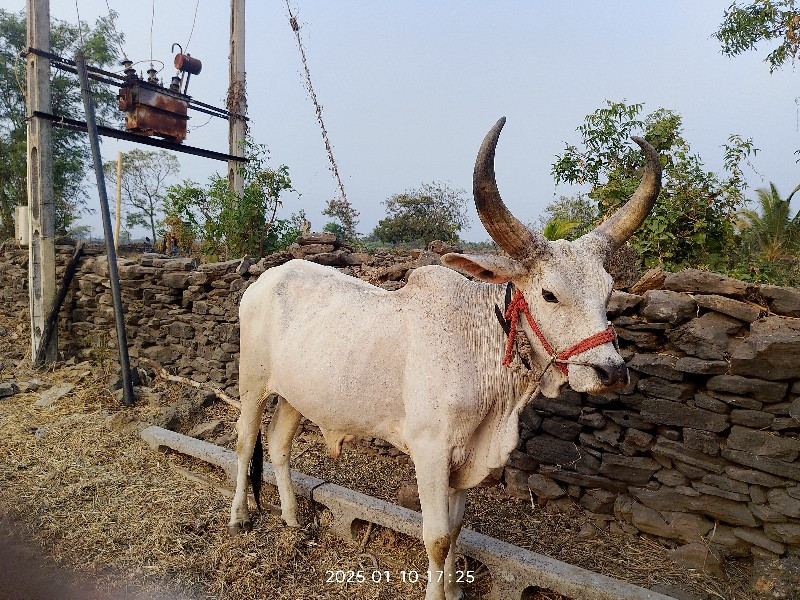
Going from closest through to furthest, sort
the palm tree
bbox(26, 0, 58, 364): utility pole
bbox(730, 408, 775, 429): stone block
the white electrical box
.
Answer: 1. bbox(730, 408, 775, 429): stone block
2. bbox(26, 0, 58, 364): utility pole
3. the white electrical box
4. the palm tree

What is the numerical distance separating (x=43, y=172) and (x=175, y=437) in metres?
5.66

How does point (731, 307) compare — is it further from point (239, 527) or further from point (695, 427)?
point (239, 527)

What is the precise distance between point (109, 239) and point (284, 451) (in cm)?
490

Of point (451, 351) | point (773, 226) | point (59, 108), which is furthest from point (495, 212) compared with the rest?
point (59, 108)

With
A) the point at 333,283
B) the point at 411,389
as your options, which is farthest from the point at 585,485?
the point at 333,283

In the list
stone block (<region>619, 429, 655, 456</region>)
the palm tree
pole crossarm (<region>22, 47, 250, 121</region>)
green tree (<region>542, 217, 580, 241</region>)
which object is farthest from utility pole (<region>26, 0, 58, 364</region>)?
the palm tree

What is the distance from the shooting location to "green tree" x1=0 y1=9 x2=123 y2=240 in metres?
18.8

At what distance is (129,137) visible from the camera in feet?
26.6

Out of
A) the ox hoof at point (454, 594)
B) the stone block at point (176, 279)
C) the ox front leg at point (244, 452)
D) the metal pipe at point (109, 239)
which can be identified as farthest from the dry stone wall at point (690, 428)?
the metal pipe at point (109, 239)

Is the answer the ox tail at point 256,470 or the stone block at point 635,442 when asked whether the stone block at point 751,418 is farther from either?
the ox tail at point 256,470

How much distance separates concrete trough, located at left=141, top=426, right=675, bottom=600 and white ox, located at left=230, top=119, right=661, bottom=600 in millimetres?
281

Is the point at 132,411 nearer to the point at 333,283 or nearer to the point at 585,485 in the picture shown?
the point at 333,283

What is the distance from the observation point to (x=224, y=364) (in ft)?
23.3

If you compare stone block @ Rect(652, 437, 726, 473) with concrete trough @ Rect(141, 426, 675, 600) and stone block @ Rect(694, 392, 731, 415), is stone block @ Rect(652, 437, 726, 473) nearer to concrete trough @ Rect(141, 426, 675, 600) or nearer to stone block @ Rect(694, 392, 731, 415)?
stone block @ Rect(694, 392, 731, 415)
